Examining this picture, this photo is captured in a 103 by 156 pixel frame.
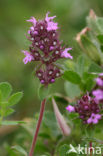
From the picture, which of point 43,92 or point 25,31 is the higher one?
point 25,31

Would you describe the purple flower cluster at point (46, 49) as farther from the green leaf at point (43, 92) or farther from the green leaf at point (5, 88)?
the green leaf at point (5, 88)

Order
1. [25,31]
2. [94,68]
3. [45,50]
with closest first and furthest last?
[45,50] < [94,68] < [25,31]

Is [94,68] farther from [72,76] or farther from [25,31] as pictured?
[25,31]

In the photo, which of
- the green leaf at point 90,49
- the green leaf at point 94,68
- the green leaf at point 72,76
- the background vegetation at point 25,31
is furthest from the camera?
the background vegetation at point 25,31

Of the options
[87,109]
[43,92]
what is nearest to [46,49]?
[43,92]

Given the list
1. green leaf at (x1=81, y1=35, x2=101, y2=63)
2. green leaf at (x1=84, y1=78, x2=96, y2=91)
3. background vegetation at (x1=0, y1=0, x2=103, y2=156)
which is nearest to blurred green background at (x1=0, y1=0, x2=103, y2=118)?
background vegetation at (x1=0, y1=0, x2=103, y2=156)

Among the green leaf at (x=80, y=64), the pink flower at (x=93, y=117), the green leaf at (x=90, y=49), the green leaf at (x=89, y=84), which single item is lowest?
the pink flower at (x=93, y=117)

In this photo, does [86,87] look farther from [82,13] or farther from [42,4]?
[42,4]

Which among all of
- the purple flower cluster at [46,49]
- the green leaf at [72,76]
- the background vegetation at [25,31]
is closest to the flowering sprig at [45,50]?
the purple flower cluster at [46,49]

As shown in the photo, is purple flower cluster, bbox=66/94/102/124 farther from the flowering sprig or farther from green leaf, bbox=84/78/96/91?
green leaf, bbox=84/78/96/91
